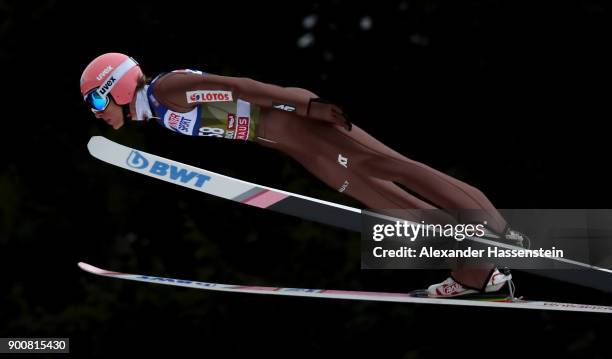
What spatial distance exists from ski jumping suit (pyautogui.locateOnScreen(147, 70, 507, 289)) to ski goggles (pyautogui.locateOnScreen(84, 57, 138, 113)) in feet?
0.64

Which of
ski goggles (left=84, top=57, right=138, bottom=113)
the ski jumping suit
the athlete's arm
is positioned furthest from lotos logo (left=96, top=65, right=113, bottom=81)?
the athlete's arm

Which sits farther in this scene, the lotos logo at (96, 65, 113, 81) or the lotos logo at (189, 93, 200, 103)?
the lotos logo at (96, 65, 113, 81)

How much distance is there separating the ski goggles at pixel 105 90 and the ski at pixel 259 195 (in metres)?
0.34

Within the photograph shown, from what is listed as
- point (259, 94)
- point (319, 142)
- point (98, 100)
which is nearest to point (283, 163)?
point (319, 142)

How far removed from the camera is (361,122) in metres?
9.27

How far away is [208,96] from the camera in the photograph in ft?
19.5

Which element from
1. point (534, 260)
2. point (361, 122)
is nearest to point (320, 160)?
point (534, 260)

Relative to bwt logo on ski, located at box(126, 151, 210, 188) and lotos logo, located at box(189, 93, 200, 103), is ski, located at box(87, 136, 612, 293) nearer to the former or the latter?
bwt logo on ski, located at box(126, 151, 210, 188)

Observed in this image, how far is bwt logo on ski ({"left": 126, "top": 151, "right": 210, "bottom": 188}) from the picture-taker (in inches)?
251

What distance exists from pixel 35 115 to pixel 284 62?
2.28 meters

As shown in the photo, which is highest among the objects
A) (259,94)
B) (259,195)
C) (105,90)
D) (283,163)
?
(283,163)

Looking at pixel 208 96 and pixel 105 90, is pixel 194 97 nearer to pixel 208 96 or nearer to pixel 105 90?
pixel 208 96

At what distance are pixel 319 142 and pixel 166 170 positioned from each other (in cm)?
92

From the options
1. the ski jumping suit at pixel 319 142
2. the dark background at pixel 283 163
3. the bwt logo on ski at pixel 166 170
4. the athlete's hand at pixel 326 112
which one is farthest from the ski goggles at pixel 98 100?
the dark background at pixel 283 163
